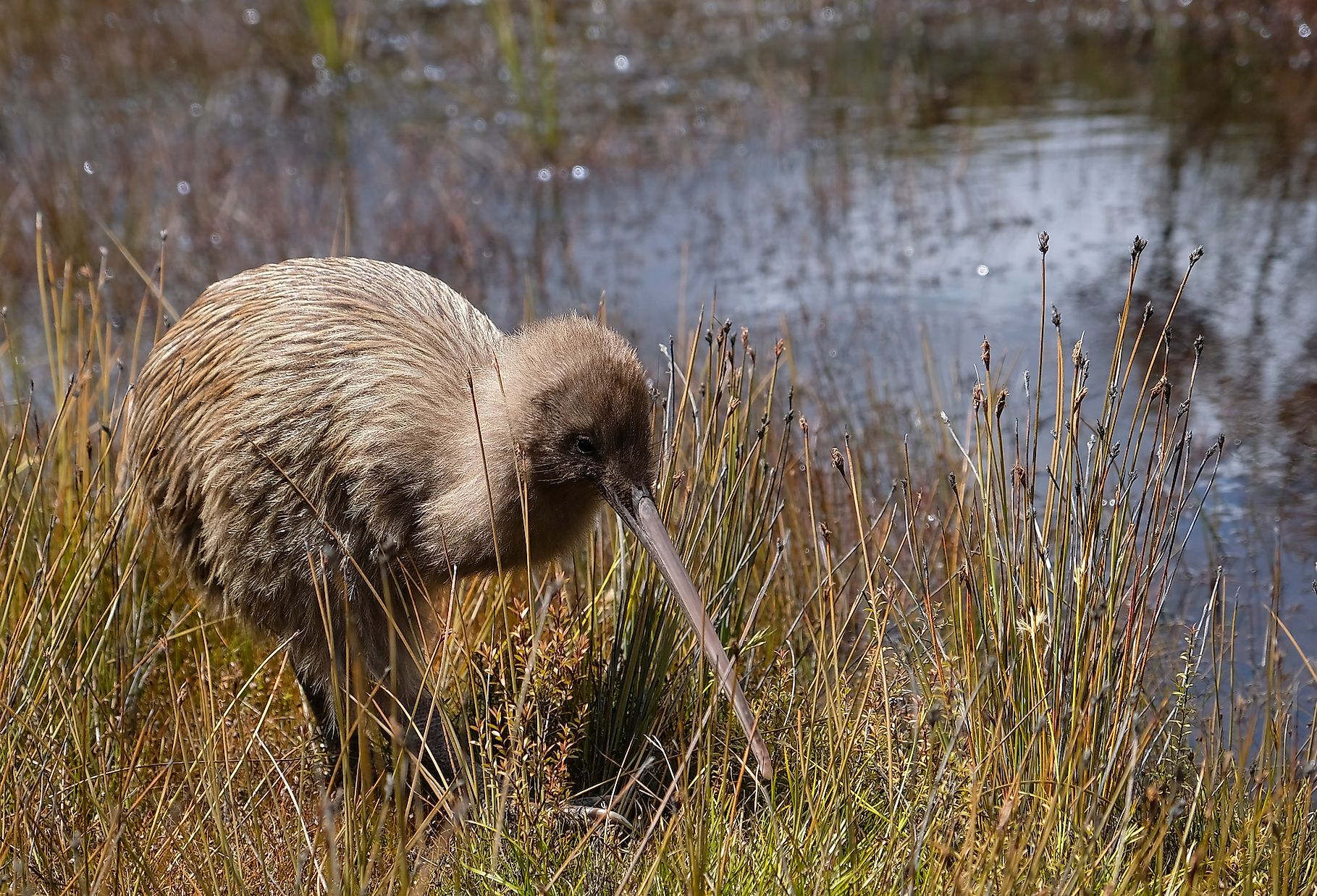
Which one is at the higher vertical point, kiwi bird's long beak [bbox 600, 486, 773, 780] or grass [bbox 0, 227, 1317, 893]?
kiwi bird's long beak [bbox 600, 486, 773, 780]

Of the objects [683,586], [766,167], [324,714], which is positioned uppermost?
[766,167]

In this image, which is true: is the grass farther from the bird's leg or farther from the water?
the water

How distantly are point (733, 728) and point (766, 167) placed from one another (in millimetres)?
6085

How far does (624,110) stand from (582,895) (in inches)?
325

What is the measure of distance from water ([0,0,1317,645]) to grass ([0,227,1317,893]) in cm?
175

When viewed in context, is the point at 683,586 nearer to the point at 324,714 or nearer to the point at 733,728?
the point at 733,728

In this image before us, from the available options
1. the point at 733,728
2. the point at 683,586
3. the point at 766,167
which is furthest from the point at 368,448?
the point at 766,167

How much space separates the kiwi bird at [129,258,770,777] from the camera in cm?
275

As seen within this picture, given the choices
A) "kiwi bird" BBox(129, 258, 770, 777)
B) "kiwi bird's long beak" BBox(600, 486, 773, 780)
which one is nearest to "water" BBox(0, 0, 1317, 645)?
"kiwi bird" BBox(129, 258, 770, 777)

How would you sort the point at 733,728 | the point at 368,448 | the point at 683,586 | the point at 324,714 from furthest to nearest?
the point at 324,714
the point at 733,728
the point at 368,448
the point at 683,586

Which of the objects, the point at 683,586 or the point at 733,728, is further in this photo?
the point at 733,728

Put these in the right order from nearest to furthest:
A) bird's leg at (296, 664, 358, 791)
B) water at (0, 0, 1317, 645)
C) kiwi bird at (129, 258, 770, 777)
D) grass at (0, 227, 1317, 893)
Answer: grass at (0, 227, 1317, 893) → kiwi bird at (129, 258, 770, 777) → bird's leg at (296, 664, 358, 791) → water at (0, 0, 1317, 645)

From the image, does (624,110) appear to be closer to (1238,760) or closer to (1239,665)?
(1239,665)

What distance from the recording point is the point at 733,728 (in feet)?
10.2
